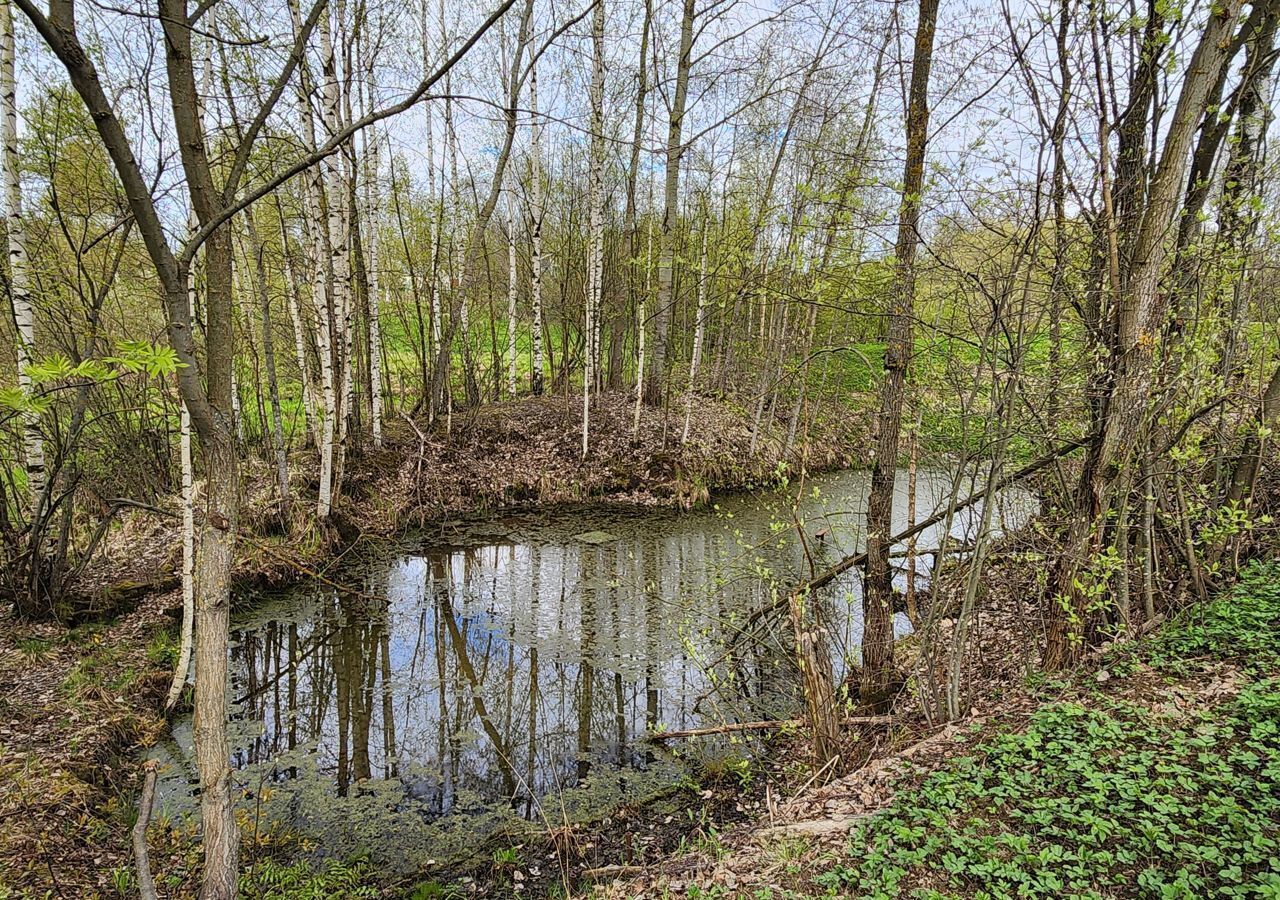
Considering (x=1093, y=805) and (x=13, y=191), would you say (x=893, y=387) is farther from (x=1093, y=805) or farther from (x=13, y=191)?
(x=13, y=191)

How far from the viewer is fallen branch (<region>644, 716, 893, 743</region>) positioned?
4.43 metres

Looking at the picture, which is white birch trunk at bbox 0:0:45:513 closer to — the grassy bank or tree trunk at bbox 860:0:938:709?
the grassy bank

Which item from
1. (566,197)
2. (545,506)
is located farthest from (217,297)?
(566,197)

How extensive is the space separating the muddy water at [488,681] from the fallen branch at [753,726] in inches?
6.1

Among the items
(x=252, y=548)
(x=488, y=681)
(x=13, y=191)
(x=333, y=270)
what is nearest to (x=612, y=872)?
(x=488, y=681)

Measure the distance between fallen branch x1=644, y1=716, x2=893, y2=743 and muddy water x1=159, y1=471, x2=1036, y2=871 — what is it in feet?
0.51

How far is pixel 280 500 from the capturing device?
331 inches

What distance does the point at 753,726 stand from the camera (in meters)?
4.83

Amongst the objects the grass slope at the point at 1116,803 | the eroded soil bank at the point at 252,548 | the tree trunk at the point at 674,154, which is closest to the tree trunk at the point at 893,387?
the eroded soil bank at the point at 252,548

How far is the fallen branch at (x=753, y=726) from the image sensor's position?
4426 millimetres

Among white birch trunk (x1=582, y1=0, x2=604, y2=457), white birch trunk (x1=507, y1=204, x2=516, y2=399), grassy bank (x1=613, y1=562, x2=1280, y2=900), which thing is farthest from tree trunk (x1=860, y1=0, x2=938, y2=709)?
white birch trunk (x1=507, y1=204, x2=516, y2=399)

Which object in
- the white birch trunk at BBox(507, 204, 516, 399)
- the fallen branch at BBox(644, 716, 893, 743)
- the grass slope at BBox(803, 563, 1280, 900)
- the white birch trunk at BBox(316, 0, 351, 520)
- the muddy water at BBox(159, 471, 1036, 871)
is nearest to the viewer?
the grass slope at BBox(803, 563, 1280, 900)

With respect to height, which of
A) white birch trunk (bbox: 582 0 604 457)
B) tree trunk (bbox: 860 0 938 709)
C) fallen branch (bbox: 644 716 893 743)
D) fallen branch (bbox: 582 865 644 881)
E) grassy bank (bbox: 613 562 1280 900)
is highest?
white birch trunk (bbox: 582 0 604 457)

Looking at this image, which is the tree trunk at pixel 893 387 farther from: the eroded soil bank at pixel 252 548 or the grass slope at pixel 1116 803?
the grass slope at pixel 1116 803
